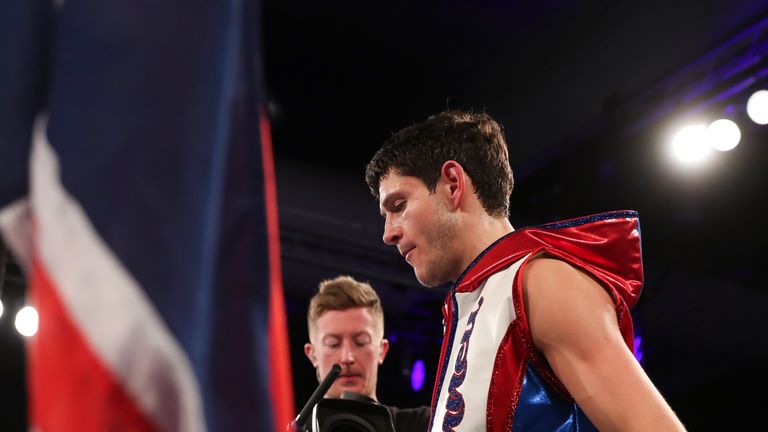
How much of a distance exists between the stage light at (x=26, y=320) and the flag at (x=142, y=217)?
4314 millimetres

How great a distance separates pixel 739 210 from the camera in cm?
531

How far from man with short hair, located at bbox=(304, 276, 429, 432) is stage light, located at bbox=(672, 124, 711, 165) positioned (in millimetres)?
2187

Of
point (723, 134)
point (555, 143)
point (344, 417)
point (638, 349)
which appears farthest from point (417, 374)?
point (344, 417)

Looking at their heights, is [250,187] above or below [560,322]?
above

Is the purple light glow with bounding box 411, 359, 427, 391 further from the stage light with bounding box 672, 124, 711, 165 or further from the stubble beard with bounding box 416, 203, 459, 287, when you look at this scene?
the stubble beard with bounding box 416, 203, 459, 287

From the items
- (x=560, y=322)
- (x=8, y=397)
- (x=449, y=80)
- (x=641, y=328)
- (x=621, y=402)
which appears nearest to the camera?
(x=621, y=402)

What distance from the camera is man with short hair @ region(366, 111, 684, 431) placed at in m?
1.15

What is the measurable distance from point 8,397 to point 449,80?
3427 millimetres

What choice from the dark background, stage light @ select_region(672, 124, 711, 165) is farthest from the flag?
stage light @ select_region(672, 124, 711, 165)

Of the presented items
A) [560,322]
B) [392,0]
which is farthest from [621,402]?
[392,0]

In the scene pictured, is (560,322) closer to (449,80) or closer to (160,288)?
(160,288)

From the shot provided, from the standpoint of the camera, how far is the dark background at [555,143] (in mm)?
4207

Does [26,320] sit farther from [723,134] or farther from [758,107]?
[758,107]

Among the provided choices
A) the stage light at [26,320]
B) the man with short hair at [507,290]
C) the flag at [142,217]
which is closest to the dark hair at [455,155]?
the man with short hair at [507,290]
